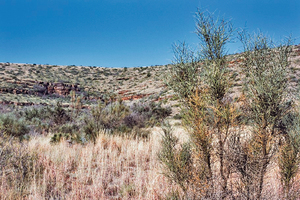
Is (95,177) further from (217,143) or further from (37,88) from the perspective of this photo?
(37,88)

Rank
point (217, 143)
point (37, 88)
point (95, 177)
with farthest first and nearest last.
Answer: point (37, 88), point (95, 177), point (217, 143)

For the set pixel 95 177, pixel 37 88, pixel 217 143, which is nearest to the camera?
pixel 217 143

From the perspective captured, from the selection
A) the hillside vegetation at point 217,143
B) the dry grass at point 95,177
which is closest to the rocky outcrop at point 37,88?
the dry grass at point 95,177

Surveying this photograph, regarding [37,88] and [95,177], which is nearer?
[95,177]

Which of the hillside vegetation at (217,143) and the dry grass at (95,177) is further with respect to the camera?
the dry grass at (95,177)

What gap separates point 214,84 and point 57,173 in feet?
11.9

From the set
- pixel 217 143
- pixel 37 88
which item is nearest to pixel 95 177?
pixel 217 143

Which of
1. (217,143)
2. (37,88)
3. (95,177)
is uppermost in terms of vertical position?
(37,88)

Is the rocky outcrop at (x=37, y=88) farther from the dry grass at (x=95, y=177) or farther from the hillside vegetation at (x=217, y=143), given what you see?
the hillside vegetation at (x=217, y=143)

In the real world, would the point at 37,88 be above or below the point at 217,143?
above

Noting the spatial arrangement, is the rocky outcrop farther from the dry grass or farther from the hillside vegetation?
the hillside vegetation

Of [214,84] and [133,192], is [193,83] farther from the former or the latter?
[133,192]

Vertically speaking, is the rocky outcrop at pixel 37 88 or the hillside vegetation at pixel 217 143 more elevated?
the rocky outcrop at pixel 37 88

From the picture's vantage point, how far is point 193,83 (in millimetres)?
2758
